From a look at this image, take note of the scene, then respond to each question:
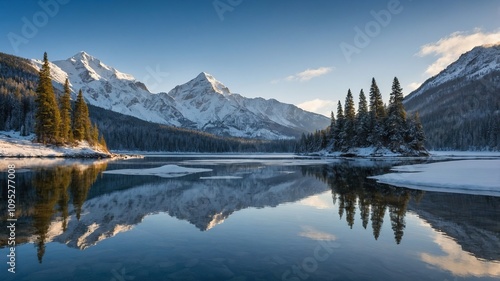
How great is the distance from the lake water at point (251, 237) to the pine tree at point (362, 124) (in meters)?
83.6

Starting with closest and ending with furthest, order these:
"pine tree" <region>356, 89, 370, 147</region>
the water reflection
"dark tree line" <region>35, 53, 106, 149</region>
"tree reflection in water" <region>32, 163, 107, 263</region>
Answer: the water reflection < "tree reflection in water" <region>32, 163, 107, 263</region> < "dark tree line" <region>35, 53, 106, 149</region> < "pine tree" <region>356, 89, 370, 147</region>

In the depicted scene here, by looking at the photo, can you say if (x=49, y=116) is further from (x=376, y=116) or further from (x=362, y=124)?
(x=376, y=116)

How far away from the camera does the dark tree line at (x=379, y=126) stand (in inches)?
3861

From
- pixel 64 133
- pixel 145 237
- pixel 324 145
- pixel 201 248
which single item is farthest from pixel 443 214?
pixel 324 145

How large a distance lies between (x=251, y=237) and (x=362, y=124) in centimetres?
9832

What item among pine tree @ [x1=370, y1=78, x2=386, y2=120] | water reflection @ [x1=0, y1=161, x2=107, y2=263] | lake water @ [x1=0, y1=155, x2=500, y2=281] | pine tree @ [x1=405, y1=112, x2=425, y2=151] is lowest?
lake water @ [x1=0, y1=155, x2=500, y2=281]

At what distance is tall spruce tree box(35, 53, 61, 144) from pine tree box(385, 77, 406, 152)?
96.5 metres

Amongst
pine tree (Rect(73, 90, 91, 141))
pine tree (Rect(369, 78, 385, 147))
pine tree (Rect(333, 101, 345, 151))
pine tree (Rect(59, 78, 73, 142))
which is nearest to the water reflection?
pine tree (Rect(59, 78, 73, 142))

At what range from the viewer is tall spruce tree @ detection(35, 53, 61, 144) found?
79438mm

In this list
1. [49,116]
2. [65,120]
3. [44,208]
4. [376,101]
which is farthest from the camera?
[376,101]

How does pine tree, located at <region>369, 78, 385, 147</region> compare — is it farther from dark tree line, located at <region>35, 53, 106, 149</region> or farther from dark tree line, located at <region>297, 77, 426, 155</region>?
dark tree line, located at <region>35, 53, 106, 149</region>

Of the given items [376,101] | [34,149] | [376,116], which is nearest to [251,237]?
[34,149]

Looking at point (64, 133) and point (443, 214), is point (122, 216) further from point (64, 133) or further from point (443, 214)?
point (64, 133)

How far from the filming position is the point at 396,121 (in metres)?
98.1
